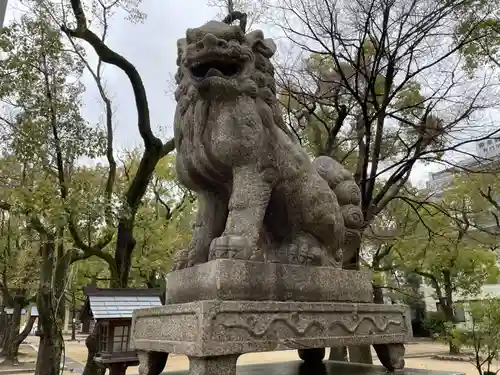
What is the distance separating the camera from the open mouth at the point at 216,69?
3021 mm

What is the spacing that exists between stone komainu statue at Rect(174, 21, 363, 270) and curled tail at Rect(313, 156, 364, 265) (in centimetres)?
21

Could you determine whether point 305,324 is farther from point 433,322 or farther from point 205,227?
point 433,322

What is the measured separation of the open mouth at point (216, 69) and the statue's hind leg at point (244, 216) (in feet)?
2.10

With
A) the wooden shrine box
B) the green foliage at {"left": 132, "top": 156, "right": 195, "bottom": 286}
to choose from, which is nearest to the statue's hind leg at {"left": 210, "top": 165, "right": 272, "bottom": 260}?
the wooden shrine box

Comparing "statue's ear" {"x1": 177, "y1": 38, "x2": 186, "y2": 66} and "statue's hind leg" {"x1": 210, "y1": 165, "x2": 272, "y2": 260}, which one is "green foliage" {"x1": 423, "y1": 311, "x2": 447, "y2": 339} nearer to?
"statue's hind leg" {"x1": 210, "y1": 165, "x2": 272, "y2": 260}

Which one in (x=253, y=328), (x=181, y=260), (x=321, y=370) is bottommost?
(x=321, y=370)

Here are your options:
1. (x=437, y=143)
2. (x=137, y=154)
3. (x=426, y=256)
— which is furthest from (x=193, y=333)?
(x=426, y=256)

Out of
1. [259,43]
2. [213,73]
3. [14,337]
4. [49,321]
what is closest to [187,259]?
[213,73]

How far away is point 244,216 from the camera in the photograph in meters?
2.97

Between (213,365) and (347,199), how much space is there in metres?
1.96

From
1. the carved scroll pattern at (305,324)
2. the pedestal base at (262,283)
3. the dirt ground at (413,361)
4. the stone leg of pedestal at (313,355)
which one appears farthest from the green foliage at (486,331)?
the pedestal base at (262,283)

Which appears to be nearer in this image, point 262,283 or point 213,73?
point 262,283

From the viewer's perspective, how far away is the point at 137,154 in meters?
16.6

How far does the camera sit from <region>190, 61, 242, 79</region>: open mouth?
3021mm
